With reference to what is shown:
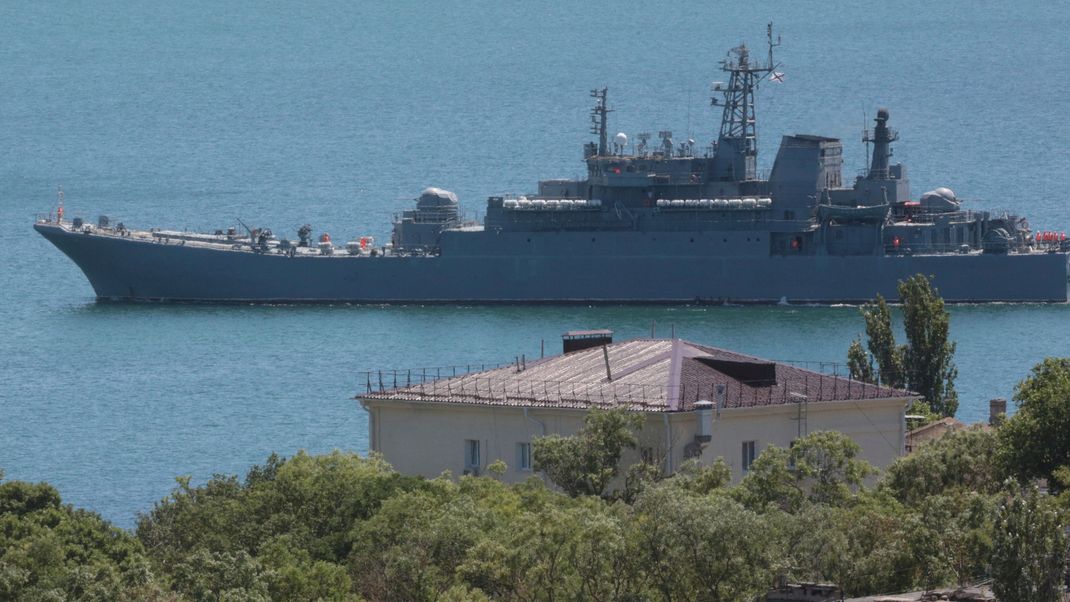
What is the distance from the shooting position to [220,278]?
99.8m

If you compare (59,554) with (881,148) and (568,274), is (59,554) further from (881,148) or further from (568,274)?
(881,148)

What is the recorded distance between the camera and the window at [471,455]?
43.0 metres

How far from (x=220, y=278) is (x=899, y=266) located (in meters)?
23.6

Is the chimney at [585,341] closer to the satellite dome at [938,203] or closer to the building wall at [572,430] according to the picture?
the building wall at [572,430]

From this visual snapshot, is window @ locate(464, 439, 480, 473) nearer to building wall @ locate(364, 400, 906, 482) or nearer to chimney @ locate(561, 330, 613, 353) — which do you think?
building wall @ locate(364, 400, 906, 482)

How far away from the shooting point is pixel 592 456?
39.5 meters

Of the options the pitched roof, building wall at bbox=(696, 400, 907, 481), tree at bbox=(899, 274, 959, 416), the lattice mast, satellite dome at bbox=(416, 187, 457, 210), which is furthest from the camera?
satellite dome at bbox=(416, 187, 457, 210)

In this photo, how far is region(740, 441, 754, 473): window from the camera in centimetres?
4199

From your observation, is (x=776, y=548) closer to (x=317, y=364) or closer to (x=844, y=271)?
(x=317, y=364)

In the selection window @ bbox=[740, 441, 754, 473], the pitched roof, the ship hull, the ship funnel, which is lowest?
window @ bbox=[740, 441, 754, 473]

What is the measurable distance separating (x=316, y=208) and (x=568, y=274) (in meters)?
36.2

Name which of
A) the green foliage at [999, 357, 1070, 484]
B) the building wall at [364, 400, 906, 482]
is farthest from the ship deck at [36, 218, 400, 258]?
the green foliage at [999, 357, 1070, 484]

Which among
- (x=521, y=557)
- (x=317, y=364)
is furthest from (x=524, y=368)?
(x=317, y=364)

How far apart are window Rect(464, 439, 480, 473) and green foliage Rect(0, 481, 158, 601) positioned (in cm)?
630
